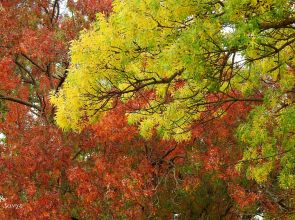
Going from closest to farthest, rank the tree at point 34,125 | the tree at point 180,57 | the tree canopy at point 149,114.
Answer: the tree at point 180,57
the tree canopy at point 149,114
the tree at point 34,125

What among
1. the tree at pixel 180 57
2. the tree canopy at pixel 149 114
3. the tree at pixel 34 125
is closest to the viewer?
the tree at pixel 180 57

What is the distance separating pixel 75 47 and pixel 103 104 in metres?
1.06

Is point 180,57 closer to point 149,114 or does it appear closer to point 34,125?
point 149,114

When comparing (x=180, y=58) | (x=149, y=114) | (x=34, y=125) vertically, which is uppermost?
(x=34, y=125)

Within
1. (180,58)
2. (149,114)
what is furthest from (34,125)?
(180,58)

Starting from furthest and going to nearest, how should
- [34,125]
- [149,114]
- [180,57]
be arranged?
[34,125] → [149,114] → [180,57]

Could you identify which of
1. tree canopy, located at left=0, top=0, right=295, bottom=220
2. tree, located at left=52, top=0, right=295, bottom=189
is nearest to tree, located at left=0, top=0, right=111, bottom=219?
tree canopy, located at left=0, top=0, right=295, bottom=220

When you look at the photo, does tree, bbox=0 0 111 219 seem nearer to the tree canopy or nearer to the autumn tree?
the tree canopy

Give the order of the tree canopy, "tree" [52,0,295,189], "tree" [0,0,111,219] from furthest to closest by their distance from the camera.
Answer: "tree" [0,0,111,219] → the tree canopy → "tree" [52,0,295,189]

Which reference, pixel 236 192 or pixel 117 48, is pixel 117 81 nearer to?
pixel 117 48

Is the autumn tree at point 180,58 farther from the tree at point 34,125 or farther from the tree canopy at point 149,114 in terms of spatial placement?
the tree at point 34,125

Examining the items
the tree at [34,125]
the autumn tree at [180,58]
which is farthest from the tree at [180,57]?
the tree at [34,125]

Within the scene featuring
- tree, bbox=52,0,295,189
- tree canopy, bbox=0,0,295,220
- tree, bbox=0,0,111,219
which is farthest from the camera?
tree, bbox=0,0,111,219

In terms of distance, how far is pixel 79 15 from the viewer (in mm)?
14266
